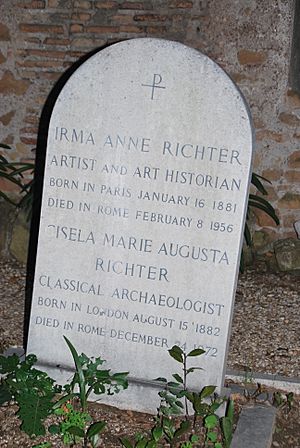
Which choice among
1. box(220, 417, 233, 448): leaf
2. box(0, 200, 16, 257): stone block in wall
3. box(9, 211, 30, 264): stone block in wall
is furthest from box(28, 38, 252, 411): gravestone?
box(0, 200, 16, 257): stone block in wall

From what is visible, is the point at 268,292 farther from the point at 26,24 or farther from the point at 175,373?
the point at 26,24

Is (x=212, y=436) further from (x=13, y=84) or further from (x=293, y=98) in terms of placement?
(x=13, y=84)

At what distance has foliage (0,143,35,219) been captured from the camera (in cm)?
591

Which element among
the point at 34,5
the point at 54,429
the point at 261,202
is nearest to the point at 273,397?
the point at 54,429

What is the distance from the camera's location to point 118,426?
3381 mm

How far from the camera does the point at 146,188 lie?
11.0ft

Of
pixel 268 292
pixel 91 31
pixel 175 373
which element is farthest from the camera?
pixel 91 31

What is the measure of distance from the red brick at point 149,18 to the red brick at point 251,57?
64 cm

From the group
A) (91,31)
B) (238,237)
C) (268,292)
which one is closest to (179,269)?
(238,237)

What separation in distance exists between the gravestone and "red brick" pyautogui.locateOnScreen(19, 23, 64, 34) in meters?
2.72

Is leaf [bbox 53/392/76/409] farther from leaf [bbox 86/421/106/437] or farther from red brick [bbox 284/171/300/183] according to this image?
red brick [bbox 284/171/300/183]

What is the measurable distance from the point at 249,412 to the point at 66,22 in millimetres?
3576

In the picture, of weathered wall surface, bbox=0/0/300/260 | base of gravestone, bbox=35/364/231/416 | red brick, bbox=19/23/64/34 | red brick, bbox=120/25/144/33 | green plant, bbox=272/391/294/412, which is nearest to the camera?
base of gravestone, bbox=35/364/231/416

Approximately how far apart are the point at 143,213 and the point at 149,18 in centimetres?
282
